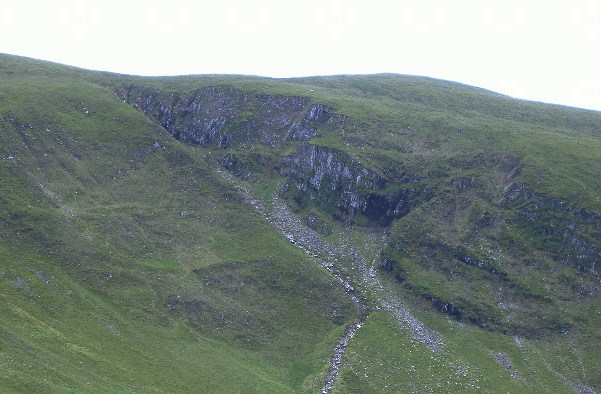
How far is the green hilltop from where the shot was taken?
200 ft

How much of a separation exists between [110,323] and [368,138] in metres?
71.5

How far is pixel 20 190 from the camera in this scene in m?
76.8

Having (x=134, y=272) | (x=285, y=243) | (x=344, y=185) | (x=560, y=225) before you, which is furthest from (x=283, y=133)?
(x=560, y=225)

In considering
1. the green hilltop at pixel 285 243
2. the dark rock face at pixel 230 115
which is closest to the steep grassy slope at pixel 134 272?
the green hilltop at pixel 285 243

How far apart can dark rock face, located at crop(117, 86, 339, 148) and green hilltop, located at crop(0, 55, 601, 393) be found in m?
0.56

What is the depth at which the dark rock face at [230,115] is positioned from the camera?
11450 cm

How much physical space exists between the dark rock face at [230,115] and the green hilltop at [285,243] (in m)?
0.56

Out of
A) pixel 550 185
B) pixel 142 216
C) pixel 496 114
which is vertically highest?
pixel 496 114

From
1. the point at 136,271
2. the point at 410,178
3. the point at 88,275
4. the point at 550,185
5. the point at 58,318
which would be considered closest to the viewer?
the point at 58,318

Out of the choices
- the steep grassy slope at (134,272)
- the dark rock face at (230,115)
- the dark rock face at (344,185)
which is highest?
the dark rock face at (230,115)

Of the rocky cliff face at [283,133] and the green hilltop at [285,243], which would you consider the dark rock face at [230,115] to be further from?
the green hilltop at [285,243]

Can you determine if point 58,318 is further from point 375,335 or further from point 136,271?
point 375,335

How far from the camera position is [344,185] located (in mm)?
100625

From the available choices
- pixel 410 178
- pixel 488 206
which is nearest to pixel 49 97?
pixel 410 178
